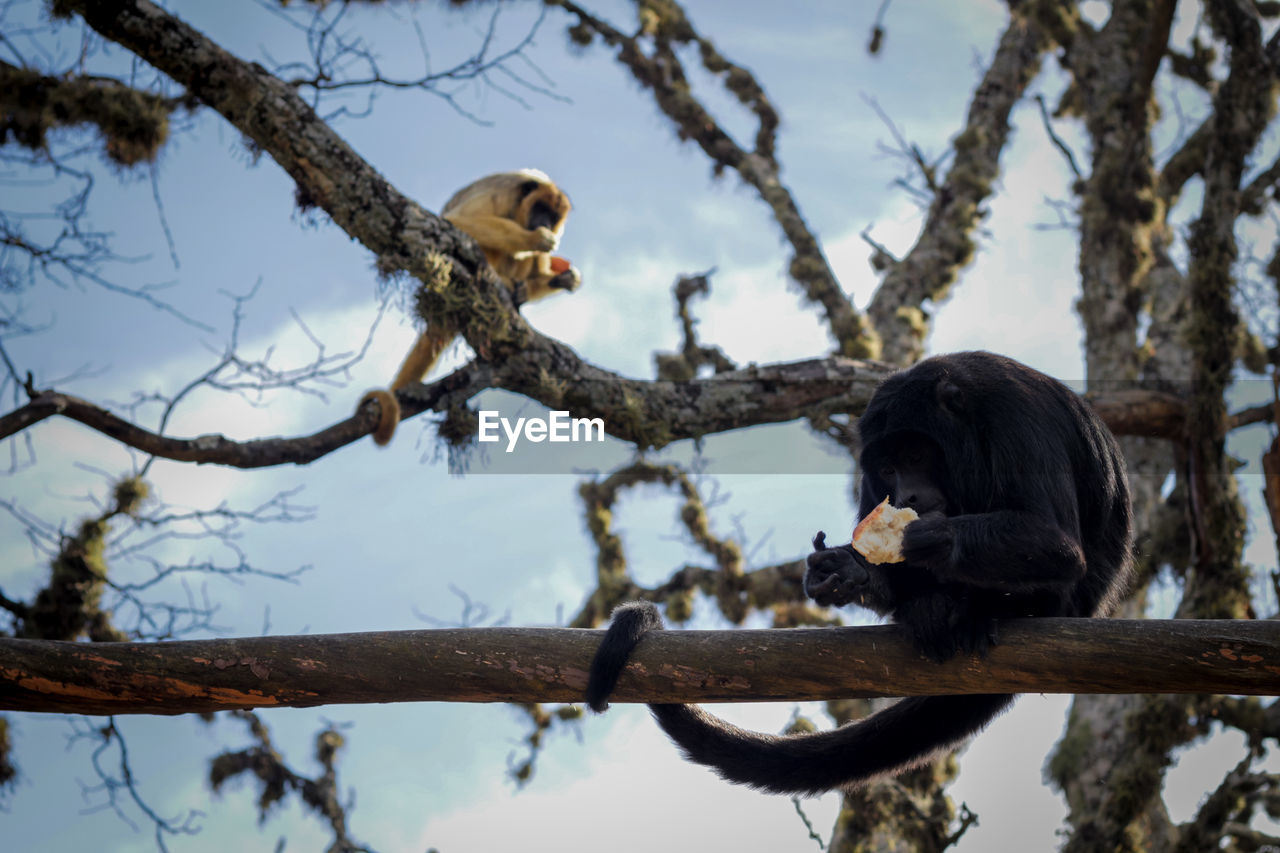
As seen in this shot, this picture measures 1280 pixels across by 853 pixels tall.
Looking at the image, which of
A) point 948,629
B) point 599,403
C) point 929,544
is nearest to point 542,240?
point 599,403

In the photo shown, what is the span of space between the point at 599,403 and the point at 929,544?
10.7 feet

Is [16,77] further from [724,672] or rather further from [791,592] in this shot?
[791,592]

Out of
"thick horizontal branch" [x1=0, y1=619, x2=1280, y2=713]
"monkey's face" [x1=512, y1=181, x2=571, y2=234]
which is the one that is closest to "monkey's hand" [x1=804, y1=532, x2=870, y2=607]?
"thick horizontal branch" [x1=0, y1=619, x2=1280, y2=713]

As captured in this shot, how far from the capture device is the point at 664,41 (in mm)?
9578

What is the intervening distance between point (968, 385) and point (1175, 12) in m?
6.58

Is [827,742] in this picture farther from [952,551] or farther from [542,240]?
[542,240]

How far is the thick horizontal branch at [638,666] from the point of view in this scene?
10.5ft

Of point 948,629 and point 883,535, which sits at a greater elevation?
point 883,535

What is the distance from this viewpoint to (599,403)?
6266 mm

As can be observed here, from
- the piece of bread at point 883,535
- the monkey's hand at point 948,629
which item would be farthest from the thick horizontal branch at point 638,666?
the piece of bread at point 883,535

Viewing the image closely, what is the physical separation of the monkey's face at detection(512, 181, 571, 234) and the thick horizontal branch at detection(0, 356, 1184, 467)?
94.0 inches

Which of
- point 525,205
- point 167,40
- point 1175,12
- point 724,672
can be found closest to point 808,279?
point 525,205

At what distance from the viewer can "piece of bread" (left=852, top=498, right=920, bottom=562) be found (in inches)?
132

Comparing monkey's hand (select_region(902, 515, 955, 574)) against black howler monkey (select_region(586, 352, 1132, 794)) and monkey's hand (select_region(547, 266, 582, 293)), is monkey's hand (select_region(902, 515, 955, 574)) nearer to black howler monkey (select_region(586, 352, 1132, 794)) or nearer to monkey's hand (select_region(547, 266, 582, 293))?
black howler monkey (select_region(586, 352, 1132, 794))
